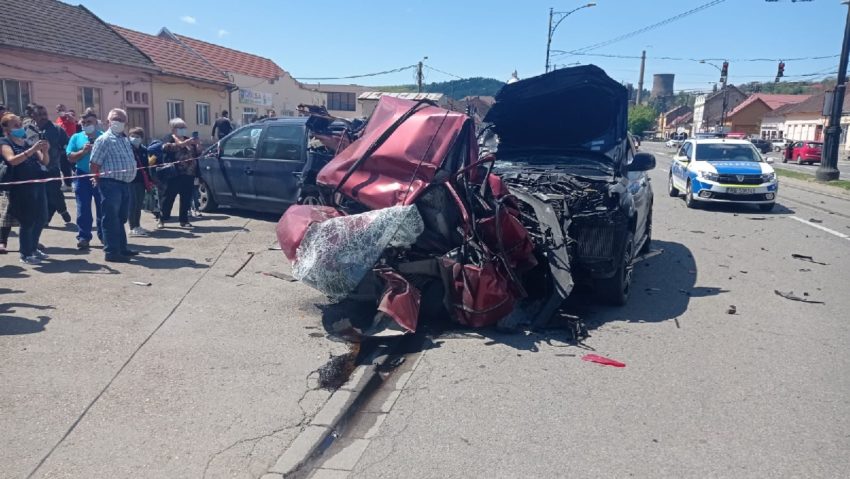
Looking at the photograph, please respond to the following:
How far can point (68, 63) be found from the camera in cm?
2064

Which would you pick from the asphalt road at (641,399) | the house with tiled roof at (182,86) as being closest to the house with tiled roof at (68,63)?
the house with tiled roof at (182,86)

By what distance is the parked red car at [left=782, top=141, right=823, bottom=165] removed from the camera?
39594 millimetres

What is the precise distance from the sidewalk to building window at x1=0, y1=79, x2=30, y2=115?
1324 cm

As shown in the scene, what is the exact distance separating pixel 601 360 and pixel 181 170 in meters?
7.88

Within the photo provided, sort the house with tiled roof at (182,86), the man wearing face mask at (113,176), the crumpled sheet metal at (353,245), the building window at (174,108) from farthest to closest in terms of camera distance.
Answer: the building window at (174,108)
the house with tiled roof at (182,86)
the man wearing face mask at (113,176)
the crumpled sheet metal at (353,245)

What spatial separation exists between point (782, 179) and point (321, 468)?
85.8 ft

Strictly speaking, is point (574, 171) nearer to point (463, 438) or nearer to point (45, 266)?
point (463, 438)

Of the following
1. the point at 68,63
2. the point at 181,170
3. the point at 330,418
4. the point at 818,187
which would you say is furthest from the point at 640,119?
the point at 330,418

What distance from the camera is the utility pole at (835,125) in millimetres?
21531

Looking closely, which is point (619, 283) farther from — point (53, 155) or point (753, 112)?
point (753, 112)

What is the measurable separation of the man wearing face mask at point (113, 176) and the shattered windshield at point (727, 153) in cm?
1315

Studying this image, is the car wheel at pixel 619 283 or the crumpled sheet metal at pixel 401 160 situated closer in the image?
the crumpled sheet metal at pixel 401 160

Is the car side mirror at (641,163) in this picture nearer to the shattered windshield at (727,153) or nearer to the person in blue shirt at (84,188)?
the person in blue shirt at (84,188)

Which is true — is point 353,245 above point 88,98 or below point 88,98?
below
